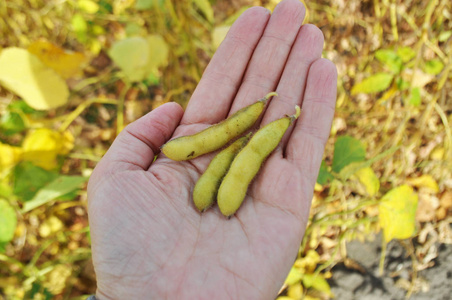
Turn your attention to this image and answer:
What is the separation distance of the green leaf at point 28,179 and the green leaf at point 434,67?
130 inches

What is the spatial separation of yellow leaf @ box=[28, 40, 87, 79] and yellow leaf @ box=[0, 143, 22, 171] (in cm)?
75

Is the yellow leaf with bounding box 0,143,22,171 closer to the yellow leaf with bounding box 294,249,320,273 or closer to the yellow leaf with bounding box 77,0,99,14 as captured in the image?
the yellow leaf with bounding box 77,0,99,14

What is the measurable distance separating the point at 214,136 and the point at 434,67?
2.06 m

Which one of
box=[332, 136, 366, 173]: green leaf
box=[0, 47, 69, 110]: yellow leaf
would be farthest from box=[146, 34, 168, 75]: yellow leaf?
box=[332, 136, 366, 173]: green leaf

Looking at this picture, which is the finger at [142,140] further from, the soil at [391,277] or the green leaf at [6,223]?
the soil at [391,277]

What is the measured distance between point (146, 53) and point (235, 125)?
3.74 ft

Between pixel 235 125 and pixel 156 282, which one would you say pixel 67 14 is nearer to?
pixel 235 125

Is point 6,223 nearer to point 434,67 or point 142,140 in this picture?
point 142,140

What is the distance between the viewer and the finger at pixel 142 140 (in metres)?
2.13

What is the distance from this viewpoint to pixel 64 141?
10.3 feet

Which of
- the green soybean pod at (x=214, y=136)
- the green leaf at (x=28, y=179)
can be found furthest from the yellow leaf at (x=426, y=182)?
the green leaf at (x=28, y=179)

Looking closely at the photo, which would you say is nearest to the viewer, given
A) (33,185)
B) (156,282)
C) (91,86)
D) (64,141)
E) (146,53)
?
(156,282)

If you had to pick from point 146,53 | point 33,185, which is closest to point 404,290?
point 146,53

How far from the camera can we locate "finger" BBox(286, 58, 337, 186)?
221cm
